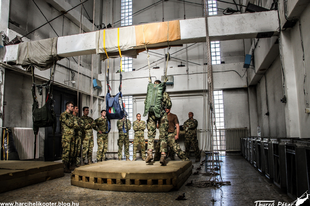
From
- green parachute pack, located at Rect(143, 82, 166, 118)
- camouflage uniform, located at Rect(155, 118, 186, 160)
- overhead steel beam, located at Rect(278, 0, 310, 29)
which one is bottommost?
camouflage uniform, located at Rect(155, 118, 186, 160)

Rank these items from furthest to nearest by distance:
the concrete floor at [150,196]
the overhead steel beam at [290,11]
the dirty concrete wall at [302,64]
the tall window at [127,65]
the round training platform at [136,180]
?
the tall window at [127,65] < the dirty concrete wall at [302,64] < the overhead steel beam at [290,11] < the round training platform at [136,180] < the concrete floor at [150,196]

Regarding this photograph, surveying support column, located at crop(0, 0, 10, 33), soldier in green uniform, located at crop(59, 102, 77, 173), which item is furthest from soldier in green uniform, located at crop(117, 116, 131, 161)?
support column, located at crop(0, 0, 10, 33)

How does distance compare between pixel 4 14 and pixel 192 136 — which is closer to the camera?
pixel 4 14

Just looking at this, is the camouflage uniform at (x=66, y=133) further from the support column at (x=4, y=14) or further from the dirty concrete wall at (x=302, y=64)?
the dirty concrete wall at (x=302, y=64)

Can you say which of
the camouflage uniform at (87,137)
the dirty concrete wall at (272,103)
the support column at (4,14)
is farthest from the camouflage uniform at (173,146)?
the support column at (4,14)

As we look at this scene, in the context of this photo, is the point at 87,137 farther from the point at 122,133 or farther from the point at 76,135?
the point at 122,133

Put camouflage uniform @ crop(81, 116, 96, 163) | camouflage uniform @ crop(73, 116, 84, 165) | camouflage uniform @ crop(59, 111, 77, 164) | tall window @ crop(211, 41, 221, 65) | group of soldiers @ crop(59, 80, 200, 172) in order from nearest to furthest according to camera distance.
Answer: group of soldiers @ crop(59, 80, 200, 172)
camouflage uniform @ crop(59, 111, 77, 164)
camouflage uniform @ crop(73, 116, 84, 165)
camouflage uniform @ crop(81, 116, 96, 163)
tall window @ crop(211, 41, 221, 65)

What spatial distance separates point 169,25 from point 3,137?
5.62 meters

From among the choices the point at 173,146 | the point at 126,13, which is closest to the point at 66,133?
the point at 173,146

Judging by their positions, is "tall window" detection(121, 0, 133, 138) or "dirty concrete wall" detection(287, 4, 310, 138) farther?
"tall window" detection(121, 0, 133, 138)

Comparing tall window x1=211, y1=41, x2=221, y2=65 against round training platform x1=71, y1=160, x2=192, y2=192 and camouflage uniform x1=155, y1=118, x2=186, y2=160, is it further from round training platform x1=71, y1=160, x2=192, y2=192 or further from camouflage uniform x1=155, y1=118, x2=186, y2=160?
round training platform x1=71, y1=160, x2=192, y2=192

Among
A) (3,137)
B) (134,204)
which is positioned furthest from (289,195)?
(3,137)

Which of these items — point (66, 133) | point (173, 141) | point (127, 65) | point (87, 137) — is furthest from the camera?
point (127, 65)

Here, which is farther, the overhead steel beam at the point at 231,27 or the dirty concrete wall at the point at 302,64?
the overhead steel beam at the point at 231,27
